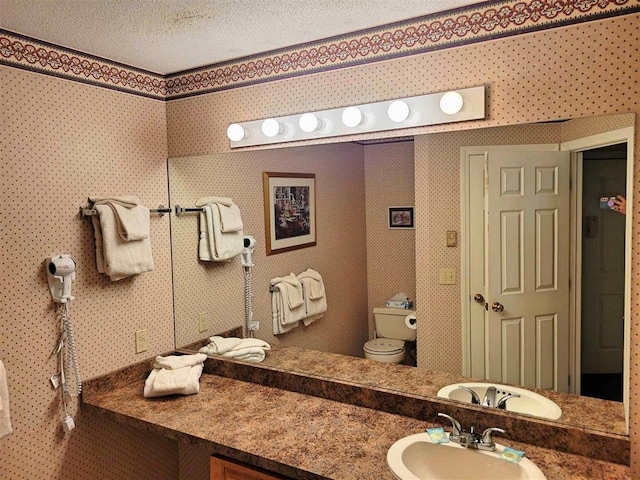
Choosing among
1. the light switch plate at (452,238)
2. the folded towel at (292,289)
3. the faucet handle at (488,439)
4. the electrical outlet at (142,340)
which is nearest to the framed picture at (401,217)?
the light switch plate at (452,238)

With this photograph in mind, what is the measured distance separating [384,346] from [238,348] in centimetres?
70

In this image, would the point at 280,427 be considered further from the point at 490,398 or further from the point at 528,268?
the point at 528,268

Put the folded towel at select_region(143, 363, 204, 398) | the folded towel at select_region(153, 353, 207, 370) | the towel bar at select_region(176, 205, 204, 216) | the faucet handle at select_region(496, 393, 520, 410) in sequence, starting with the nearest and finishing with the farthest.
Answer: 1. the faucet handle at select_region(496, 393, 520, 410)
2. the folded towel at select_region(143, 363, 204, 398)
3. the folded towel at select_region(153, 353, 207, 370)
4. the towel bar at select_region(176, 205, 204, 216)

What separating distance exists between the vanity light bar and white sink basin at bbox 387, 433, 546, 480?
1064 millimetres

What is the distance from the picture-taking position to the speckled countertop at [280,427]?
1414 millimetres

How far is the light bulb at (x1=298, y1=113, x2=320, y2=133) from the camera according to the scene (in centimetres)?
192

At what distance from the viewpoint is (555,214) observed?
5.15 feet

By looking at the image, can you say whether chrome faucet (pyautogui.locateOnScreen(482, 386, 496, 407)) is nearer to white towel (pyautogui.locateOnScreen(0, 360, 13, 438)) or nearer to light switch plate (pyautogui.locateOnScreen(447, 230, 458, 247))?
light switch plate (pyautogui.locateOnScreen(447, 230, 458, 247))

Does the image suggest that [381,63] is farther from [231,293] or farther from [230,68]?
[231,293]

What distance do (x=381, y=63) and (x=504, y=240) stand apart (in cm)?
77

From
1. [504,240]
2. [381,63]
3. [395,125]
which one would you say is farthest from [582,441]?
[381,63]

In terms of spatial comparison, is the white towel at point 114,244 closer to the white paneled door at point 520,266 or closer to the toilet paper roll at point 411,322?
the toilet paper roll at point 411,322

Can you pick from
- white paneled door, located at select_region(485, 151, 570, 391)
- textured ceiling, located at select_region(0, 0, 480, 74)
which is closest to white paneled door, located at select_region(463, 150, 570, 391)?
white paneled door, located at select_region(485, 151, 570, 391)

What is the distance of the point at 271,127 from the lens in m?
2.01
